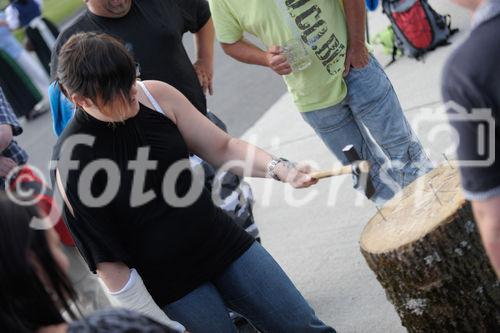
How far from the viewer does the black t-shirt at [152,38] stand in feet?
11.0

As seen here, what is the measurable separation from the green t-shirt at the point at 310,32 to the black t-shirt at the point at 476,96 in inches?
63.9

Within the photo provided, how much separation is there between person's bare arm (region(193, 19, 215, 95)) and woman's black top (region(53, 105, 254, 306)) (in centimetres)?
140

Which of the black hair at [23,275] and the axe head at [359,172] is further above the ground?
the black hair at [23,275]

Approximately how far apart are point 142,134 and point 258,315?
0.77 metres

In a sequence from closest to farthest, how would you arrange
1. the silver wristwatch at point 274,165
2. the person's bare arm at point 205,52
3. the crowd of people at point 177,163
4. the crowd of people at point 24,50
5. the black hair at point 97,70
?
the crowd of people at point 177,163 < the black hair at point 97,70 < the silver wristwatch at point 274,165 < the person's bare arm at point 205,52 < the crowd of people at point 24,50

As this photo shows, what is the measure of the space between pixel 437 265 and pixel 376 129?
3.40ft

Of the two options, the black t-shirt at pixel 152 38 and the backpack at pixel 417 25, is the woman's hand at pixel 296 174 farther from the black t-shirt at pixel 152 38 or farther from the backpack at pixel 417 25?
the backpack at pixel 417 25

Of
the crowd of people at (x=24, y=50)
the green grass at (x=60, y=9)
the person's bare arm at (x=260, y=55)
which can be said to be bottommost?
the green grass at (x=60, y=9)

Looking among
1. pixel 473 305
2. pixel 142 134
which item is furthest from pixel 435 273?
pixel 142 134

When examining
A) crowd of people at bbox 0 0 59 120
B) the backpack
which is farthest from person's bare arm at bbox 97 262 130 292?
crowd of people at bbox 0 0 59 120

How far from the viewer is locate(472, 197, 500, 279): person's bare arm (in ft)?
5.57

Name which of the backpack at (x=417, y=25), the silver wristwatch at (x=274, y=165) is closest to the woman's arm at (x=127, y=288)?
the silver wristwatch at (x=274, y=165)

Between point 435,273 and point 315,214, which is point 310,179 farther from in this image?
point 315,214

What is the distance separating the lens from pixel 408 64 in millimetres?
6238
